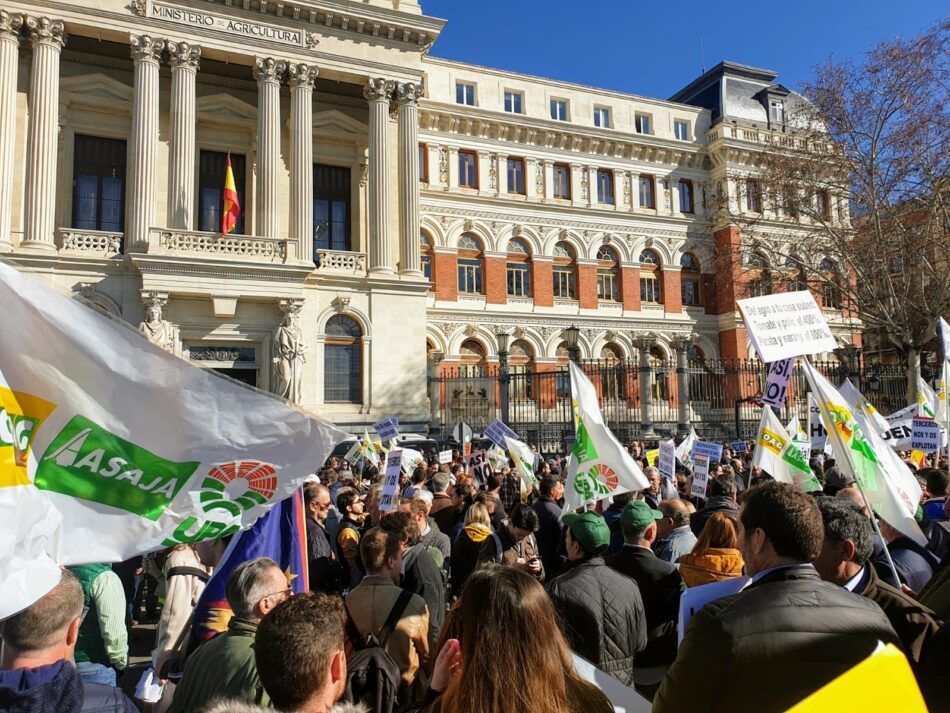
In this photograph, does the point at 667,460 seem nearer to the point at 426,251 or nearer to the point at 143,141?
the point at 143,141

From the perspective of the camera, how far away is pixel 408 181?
26.1 metres

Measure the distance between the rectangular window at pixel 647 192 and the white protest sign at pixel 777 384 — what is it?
2900 cm

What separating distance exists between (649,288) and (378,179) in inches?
697

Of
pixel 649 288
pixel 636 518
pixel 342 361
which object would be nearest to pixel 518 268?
pixel 649 288

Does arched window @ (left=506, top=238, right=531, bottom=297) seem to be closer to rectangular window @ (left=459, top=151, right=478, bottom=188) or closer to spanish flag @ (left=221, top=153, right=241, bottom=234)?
rectangular window @ (left=459, top=151, right=478, bottom=188)

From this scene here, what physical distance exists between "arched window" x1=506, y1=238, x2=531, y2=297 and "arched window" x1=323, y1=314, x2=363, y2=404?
36.9ft

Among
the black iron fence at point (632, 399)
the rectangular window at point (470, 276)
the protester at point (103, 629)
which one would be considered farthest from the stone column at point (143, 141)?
the protester at point (103, 629)

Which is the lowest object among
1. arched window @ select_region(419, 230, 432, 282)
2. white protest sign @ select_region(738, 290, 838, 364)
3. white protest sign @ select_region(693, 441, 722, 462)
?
white protest sign @ select_region(693, 441, 722, 462)

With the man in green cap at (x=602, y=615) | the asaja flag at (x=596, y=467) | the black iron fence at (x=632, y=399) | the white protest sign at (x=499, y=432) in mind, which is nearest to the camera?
the man in green cap at (x=602, y=615)

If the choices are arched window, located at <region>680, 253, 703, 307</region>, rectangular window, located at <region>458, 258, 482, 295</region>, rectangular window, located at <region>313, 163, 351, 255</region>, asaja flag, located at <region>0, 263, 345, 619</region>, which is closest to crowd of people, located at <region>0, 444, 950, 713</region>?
asaja flag, located at <region>0, 263, 345, 619</region>

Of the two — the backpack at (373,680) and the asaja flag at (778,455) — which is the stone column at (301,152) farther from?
A: the backpack at (373,680)

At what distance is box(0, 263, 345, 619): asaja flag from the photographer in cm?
281

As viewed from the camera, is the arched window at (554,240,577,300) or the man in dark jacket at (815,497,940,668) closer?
the man in dark jacket at (815,497,940,668)

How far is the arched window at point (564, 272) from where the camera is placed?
116ft
